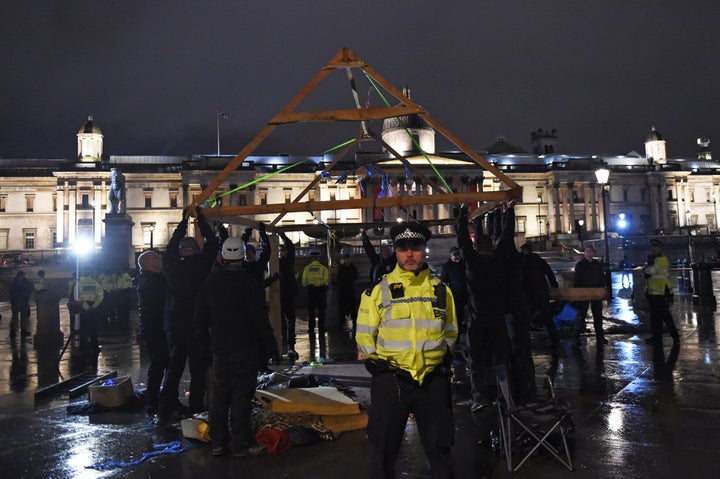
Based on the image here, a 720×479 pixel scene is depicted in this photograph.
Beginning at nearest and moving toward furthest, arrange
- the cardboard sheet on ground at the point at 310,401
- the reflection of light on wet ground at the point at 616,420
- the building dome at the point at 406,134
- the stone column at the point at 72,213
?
the reflection of light on wet ground at the point at 616,420
the cardboard sheet on ground at the point at 310,401
the building dome at the point at 406,134
the stone column at the point at 72,213

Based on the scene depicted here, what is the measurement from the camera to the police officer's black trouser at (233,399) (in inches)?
215

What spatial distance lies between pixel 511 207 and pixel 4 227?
290ft

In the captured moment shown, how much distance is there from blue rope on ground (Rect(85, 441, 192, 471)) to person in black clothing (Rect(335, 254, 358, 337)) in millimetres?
8821

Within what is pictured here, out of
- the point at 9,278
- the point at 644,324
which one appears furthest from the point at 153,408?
the point at 9,278

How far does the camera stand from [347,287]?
14.8m

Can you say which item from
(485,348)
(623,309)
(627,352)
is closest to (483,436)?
(485,348)

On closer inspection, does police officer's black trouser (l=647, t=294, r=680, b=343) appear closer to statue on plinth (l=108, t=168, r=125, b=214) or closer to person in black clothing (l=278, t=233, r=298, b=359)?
person in black clothing (l=278, t=233, r=298, b=359)

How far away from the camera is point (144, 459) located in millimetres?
5453

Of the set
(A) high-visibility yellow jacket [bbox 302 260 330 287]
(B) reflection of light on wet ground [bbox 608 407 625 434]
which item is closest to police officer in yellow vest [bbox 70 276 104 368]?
(A) high-visibility yellow jacket [bbox 302 260 330 287]

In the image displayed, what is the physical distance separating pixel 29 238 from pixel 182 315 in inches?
3366

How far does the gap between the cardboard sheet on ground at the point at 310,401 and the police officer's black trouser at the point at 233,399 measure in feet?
2.55

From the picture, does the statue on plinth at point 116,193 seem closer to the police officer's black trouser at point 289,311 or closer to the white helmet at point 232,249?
the police officer's black trouser at point 289,311

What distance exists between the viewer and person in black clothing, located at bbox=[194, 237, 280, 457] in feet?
17.9

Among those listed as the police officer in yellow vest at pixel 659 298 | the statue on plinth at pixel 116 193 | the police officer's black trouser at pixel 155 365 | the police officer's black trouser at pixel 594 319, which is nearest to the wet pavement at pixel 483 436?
the police officer's black trouser at pixel 155 365
